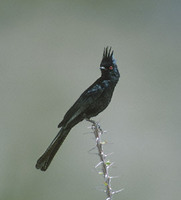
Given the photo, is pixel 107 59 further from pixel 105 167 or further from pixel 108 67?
pixel 105 167

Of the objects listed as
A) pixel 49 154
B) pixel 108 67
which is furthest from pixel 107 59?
pixel 49 154

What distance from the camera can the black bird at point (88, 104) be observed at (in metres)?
2.75

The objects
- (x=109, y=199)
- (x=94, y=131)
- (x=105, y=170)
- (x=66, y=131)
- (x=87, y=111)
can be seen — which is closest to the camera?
(x=109, y=199)

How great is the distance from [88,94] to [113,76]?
43 cm

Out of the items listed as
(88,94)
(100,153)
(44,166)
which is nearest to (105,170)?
(100,153)

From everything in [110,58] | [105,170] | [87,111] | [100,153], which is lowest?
[105,170]

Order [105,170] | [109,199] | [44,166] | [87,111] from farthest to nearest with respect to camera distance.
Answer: [87,111] < [44,166] < [105,170] < [109,199]

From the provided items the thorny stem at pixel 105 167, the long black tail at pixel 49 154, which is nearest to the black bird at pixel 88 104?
the long black tail at pixel 49 154

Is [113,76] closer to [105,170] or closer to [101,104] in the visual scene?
[101,104]

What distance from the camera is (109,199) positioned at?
73.0 inches

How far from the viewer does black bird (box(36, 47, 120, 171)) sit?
108 inches

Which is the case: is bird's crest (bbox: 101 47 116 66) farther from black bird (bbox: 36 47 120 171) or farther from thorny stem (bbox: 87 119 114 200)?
thorny stem (bbox: 87 119 114 200)

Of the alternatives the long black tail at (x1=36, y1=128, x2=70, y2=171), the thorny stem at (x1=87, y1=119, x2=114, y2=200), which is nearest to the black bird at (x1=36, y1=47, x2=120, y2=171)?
the long black tail at (x1=36, y1=128, x2=70, y2=171)

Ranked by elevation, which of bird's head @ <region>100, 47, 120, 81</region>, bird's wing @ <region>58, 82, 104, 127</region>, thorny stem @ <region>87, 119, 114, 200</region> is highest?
bird's head @ <region>100, 47, 120, 81</region>
